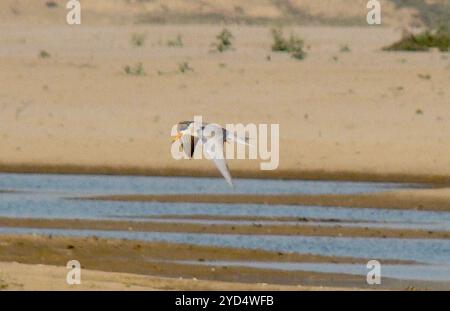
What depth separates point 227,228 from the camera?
18.6 meters

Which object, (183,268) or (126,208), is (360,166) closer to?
(126,208)

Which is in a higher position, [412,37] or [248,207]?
[412,37]

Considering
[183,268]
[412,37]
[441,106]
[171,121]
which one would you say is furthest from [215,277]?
[412,37]

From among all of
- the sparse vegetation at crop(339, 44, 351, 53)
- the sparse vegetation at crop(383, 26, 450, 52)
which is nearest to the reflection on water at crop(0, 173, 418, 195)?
the sparse vegetation at crop(339, 44, 351, 53)

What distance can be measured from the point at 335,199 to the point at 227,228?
2937 millimetres

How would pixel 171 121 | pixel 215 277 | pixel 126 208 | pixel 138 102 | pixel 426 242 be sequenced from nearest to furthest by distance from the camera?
pixel 215 277
pixel 426 242
pixel 126 208
pixel 171 121
pixel 138 102

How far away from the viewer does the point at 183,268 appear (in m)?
15.7

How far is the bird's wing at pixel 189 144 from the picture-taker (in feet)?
37.6

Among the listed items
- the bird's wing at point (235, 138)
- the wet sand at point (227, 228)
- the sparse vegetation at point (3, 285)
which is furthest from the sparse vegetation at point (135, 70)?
the bird's wing at point (235, 138)

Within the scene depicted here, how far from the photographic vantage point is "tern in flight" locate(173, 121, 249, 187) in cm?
1146

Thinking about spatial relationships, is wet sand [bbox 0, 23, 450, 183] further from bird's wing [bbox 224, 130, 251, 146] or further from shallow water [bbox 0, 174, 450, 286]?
bird's wing [bbox 224, 130, 251, 146]

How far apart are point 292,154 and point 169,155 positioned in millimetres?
1843

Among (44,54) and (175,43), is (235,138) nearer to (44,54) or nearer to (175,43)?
(44,54)

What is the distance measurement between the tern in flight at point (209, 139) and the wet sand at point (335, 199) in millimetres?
8802
